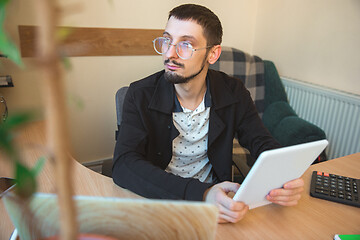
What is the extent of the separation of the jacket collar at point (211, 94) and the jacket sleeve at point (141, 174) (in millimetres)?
103

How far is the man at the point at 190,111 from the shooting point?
127cm

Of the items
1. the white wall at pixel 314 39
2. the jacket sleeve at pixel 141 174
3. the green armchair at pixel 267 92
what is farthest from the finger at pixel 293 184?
the white wall at pixel 314 39

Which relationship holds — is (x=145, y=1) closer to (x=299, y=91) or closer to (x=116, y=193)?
(x=299, y=91)

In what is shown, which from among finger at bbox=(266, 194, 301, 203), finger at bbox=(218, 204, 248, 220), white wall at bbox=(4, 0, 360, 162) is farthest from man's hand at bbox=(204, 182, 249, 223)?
white wall at bbox=(4, 0, 360, 162)

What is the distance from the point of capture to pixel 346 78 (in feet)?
7.06

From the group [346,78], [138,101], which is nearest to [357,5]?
[346,78]

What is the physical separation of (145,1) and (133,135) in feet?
4.82

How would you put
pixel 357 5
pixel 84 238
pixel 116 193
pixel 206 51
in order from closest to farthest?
pixel 84 238
pixel 116 193
pixel 206 51
pixel 357 5

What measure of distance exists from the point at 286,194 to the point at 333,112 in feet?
5.29

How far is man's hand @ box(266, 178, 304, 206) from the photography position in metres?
0.87

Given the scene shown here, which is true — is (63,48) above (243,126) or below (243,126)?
above

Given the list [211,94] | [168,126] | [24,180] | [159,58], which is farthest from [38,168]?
[159,58]

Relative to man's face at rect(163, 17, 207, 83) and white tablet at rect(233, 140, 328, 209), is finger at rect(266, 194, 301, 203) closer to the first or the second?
white tablet at rect(233, 140, 328, 209)

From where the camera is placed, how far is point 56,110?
0.26m
